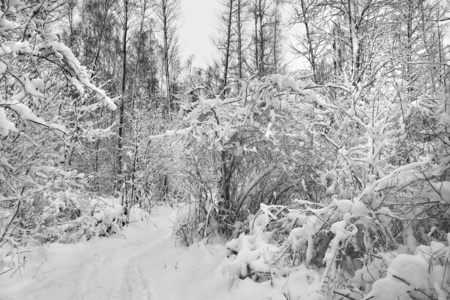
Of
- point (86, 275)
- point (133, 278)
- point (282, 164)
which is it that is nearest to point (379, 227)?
point (282, 164)

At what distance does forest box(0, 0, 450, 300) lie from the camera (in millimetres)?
2791

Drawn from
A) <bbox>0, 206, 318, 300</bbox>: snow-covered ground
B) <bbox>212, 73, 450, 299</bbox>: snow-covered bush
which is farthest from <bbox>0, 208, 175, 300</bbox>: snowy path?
<bbox>212, 73, 450, 299</bbox>: snow-covered bush

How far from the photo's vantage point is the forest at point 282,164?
2791mm

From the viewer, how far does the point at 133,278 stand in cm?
510

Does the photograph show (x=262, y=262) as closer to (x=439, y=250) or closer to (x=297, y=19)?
(x=439, y=250)

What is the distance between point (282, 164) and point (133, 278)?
9.47ft

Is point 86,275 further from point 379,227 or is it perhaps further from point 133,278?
point 379,227

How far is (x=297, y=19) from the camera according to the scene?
13.1 m

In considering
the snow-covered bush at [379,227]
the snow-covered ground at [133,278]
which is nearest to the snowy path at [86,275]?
the snow-covered ground at [133,278]

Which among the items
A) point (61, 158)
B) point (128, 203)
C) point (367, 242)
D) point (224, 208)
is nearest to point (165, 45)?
point (128, 203)

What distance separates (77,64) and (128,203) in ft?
26.0

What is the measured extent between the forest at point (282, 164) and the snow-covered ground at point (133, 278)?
0.09m

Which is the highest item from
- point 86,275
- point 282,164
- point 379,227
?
point 282,164

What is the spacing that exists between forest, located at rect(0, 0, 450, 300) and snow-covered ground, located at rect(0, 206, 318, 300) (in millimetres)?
92
